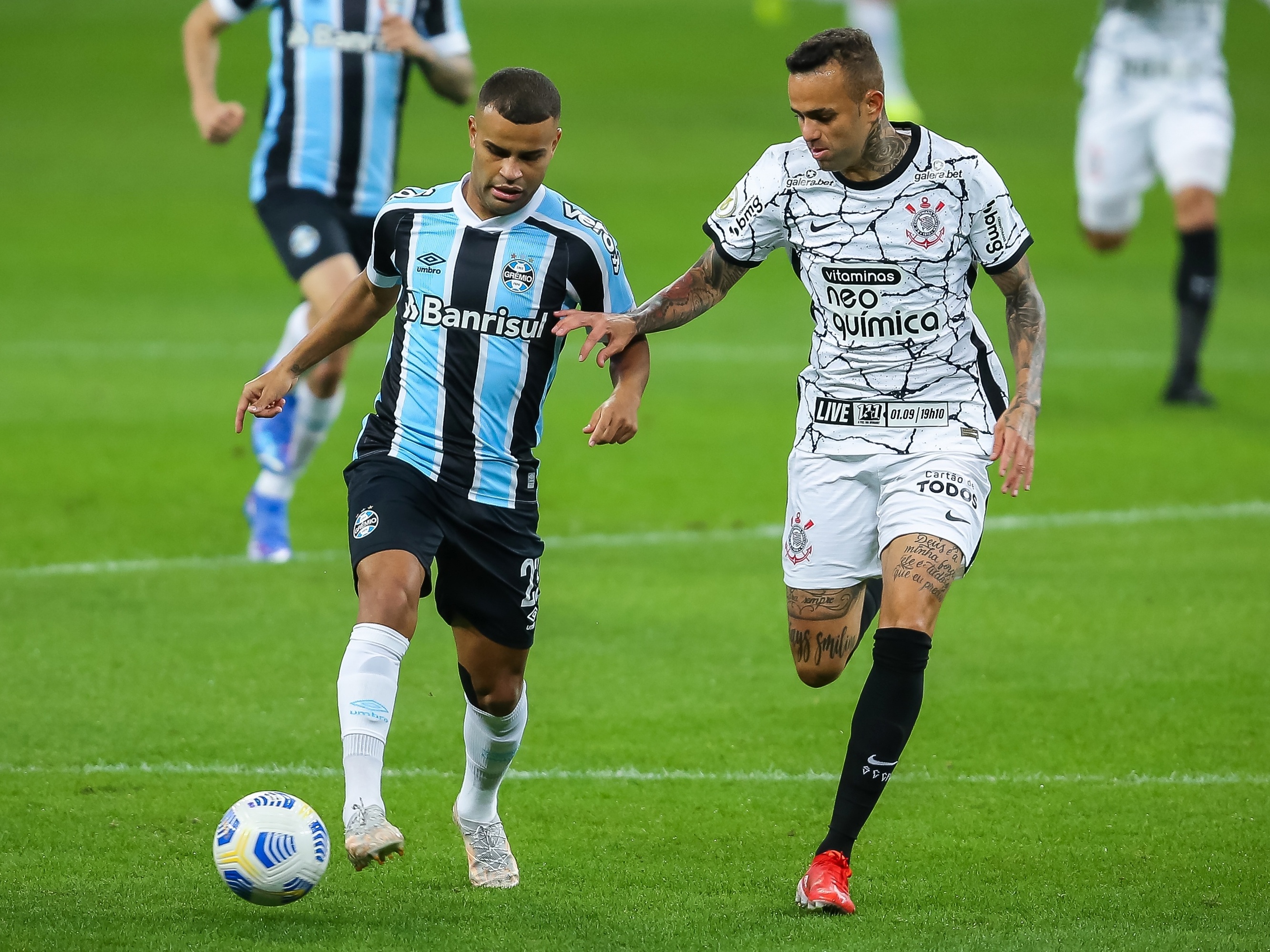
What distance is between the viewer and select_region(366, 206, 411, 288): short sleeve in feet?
17.3

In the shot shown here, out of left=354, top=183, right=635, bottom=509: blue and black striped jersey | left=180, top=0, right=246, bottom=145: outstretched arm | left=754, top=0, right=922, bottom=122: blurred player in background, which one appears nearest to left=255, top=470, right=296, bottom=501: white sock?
left=180, top=0, right=246, bottom=145: outstretched arm

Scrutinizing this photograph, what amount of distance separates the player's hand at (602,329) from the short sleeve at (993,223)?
3.38 feet

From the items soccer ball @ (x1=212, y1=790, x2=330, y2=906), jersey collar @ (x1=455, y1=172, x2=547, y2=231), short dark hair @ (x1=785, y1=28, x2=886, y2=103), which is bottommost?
soccer ball @ (x1=212, y1=790, x2=330, y2=906)

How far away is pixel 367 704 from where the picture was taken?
4664 millimetres

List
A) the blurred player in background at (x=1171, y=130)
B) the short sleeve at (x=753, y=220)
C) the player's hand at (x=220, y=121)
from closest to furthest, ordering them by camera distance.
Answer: the short sleeve at (x=753, y=220), the player's hand at (x=220, y=121), the blurred player in background at (x=1171, y=130)

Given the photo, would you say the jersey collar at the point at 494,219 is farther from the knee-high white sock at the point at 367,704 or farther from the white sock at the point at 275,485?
the white sock at the point at 275,485

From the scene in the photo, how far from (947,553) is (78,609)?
4.32 meters

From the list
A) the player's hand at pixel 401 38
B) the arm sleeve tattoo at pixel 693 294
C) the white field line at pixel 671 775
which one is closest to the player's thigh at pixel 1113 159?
the player's hand at pixel 401 38

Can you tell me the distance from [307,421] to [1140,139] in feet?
22.2

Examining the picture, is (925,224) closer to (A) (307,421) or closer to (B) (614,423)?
(B) (614,423)

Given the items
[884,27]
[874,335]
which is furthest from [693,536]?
[884,27]

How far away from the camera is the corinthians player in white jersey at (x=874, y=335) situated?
17.1 feet

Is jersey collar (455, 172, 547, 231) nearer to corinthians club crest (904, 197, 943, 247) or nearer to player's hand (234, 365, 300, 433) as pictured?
player's hand (234, 365, 300, 433)

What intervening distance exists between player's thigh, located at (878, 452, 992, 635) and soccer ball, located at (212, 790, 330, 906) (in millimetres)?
1588
